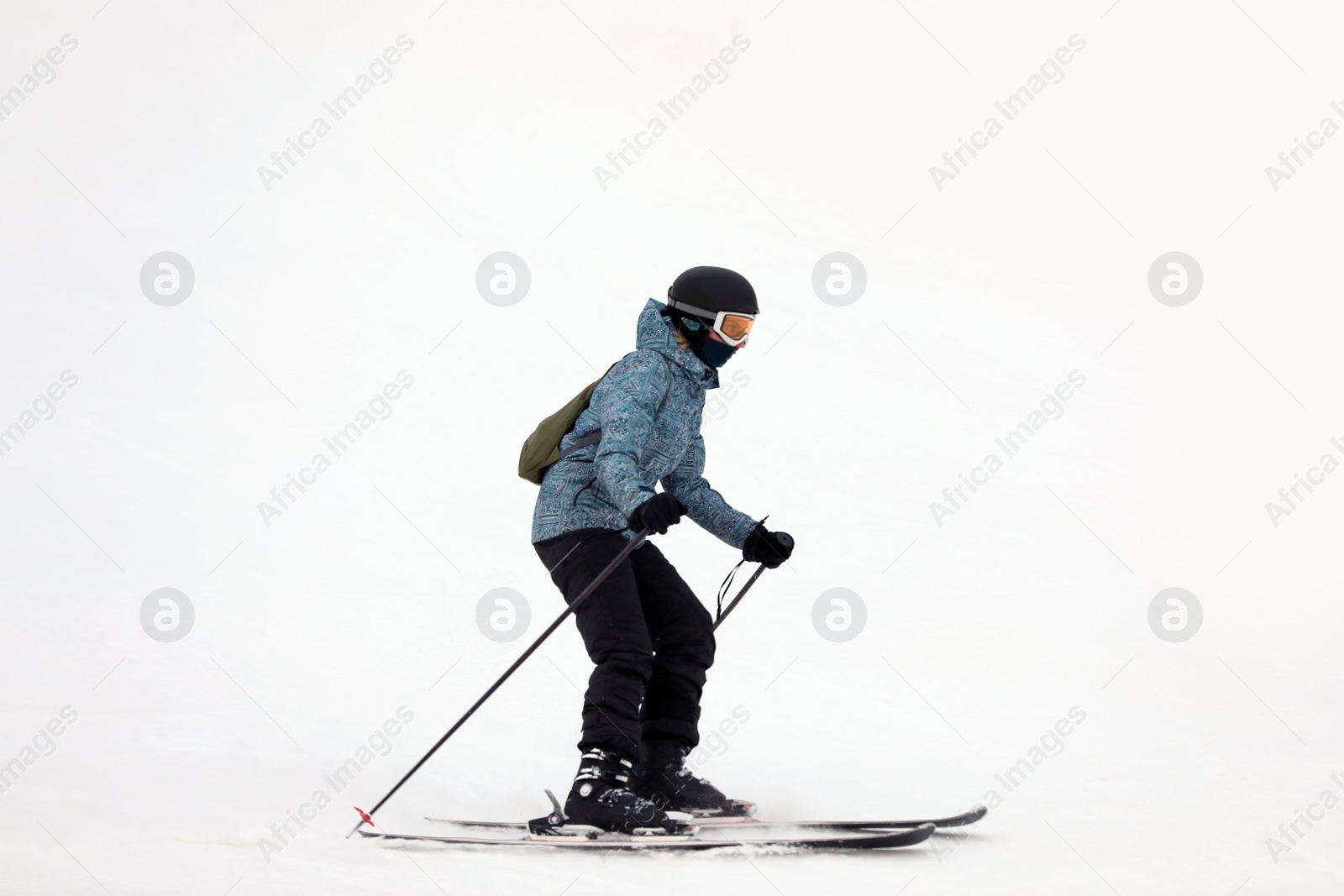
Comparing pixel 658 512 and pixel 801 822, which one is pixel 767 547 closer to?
pixel 658 512

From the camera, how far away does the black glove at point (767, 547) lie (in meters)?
4.00

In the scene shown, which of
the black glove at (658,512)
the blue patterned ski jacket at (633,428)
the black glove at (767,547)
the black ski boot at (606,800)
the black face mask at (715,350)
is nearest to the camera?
the black glove at (658,512)

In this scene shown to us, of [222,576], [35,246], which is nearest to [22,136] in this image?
[35,246]

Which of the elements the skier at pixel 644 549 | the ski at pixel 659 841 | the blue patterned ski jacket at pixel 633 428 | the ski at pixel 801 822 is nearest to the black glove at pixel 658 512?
the skier at pixel 644 549

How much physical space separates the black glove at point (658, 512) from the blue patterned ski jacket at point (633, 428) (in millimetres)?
153

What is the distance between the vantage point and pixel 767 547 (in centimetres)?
401

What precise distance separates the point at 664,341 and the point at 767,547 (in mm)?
756

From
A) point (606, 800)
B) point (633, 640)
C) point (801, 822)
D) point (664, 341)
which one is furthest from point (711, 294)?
point (801, 822)

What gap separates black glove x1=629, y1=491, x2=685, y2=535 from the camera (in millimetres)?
3389

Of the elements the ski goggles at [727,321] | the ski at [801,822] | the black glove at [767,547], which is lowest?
the ski at [801,822]

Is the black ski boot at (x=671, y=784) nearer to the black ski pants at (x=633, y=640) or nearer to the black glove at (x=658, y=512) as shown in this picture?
the black ski pants at (x=633, y=640)

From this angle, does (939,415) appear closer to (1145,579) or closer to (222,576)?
(1145,579)

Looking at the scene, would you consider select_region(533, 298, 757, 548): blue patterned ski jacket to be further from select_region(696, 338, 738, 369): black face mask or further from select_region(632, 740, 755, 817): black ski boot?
select_region(632, 740, 755, 817): black ski boot

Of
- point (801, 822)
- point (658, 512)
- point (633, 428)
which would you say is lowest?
point (801, 822)
